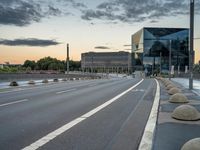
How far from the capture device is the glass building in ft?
477

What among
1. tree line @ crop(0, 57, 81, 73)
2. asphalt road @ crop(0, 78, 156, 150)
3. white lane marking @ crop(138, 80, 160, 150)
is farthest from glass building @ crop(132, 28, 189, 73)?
white lane marking @ crop(138, 80, 160, 150)

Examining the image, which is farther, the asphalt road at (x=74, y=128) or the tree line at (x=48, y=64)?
the tree line at (x=48, y=64)

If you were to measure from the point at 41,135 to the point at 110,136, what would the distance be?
165 centimetres

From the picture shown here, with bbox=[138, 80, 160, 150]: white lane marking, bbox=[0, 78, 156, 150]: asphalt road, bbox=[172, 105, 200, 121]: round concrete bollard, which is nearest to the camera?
bbox=[138, 80, 160, 150]: white lane marking

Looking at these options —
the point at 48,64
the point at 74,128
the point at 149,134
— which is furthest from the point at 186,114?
the point at 48,64

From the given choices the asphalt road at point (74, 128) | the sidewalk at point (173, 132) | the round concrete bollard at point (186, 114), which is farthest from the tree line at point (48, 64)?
the sidewalk at point (173, 132)

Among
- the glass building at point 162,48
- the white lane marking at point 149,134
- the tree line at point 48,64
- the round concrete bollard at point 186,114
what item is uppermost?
the glass building at point 162,48

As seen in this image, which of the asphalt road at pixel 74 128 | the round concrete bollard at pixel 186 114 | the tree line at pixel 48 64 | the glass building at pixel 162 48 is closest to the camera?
the asphalt road at pixel 74 128

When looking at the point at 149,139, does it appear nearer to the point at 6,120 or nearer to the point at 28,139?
the point at 28,139

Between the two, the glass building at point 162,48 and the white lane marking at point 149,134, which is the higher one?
the glass building at point 162,48

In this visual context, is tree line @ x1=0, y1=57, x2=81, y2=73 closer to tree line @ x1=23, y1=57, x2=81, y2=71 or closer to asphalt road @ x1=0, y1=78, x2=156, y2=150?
tree line @ x1=23, y1=57, x2=81, y2=71

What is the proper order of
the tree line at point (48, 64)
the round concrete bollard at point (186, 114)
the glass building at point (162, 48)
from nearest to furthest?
the round concrete bollard at point (186, 114) → the glass building at point (162, 48) → the tree line at point (48, 64)

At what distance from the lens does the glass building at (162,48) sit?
477ft

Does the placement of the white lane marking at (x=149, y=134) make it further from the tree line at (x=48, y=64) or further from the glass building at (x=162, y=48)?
the tree line at (x=48, y=64)
